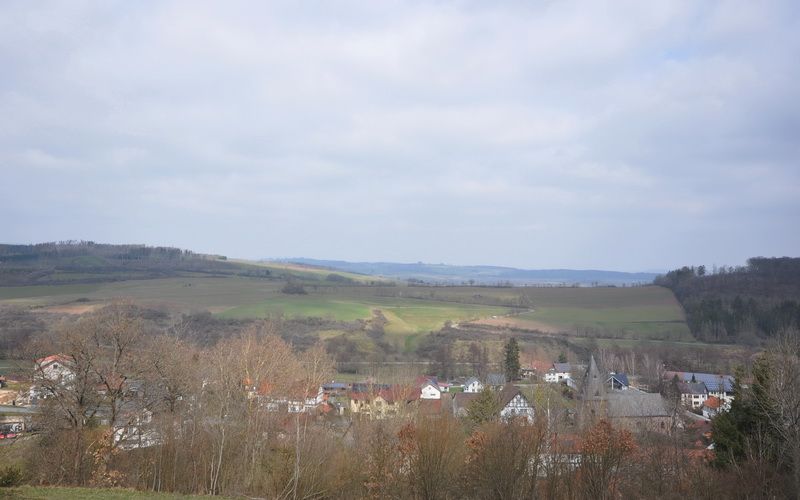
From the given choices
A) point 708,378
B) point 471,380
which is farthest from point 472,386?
point 708,378

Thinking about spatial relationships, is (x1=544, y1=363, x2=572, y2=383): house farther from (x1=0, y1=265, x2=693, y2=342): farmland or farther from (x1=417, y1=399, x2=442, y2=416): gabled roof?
(x1=417, y1=399, x2=442, y2=416): gabled roof

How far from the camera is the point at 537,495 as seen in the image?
653 inches

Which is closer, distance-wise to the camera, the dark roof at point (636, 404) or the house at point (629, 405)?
the house at point (629, 405)

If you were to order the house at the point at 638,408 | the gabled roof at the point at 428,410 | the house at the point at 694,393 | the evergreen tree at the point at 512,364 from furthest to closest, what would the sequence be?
the evergreen tree at the point at 512,364 → the house at the point at 694,393 → the house at the point at 638,408 → the gabled roof at the point at 428,410

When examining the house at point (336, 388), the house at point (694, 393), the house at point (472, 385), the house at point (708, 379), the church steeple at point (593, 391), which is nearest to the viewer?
the church steeple at point (593, 391)

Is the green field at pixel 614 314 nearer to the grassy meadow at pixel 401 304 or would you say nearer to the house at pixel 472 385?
the grassy meadow at pixel 401 304

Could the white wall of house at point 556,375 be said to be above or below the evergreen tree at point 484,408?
below

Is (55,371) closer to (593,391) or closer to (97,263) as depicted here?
(593,391)

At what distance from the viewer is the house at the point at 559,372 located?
57875 millimetres

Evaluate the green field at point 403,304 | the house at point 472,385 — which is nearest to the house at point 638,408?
the house at point 472,385

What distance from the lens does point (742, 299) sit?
84.9 meters

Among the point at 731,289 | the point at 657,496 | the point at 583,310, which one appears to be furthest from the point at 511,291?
the point at 657,496

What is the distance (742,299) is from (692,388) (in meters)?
38.9

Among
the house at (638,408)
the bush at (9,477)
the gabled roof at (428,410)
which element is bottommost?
the house at (638,408)
